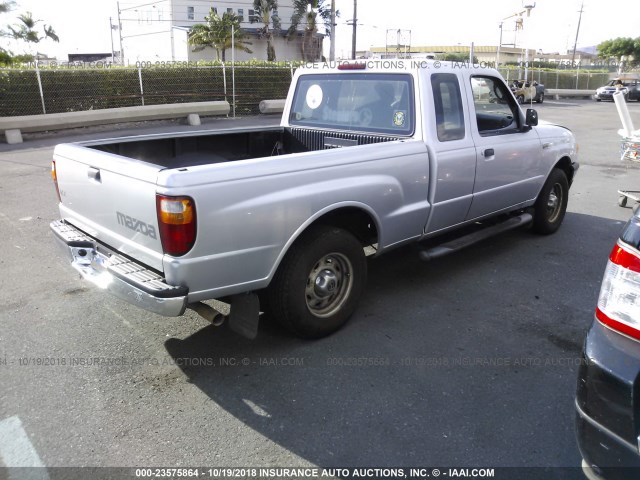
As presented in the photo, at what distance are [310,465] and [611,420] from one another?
4.62 feet

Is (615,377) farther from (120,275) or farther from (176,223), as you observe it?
(120,275)

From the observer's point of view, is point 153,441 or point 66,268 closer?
point 153,441

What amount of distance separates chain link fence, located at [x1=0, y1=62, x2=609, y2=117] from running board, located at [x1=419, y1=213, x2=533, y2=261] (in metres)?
14.3

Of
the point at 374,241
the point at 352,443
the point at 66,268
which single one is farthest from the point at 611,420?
the point at 66,268

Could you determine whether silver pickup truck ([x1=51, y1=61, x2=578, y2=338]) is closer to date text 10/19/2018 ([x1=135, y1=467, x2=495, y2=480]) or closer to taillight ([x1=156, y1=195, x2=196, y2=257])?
taillight ([x1=156, y1=195, x2=196, y2=257])

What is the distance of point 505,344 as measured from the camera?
3.84m

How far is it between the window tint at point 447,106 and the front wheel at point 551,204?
194 cm

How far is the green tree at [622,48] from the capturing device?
7238 centimetres

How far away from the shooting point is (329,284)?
3.81 metres

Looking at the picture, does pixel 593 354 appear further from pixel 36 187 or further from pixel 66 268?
pixel 36 187

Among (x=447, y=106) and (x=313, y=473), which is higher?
(x=447, y=106)

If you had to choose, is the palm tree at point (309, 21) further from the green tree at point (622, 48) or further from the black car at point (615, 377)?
the black car at point (615, 377)

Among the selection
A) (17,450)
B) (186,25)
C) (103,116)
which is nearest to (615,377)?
(17,450)

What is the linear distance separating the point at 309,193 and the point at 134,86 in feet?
53.2
